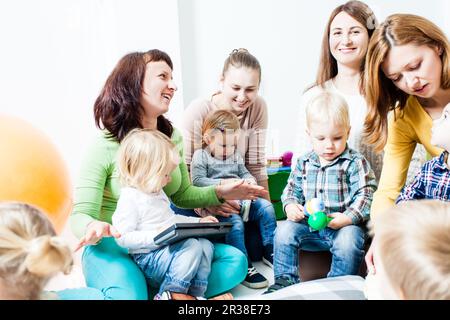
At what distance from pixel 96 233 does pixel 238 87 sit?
48 centimetres

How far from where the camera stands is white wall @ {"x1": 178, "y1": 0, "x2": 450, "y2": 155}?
1.21 metres

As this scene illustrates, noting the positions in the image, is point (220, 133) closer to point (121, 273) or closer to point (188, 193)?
point (188, 193)

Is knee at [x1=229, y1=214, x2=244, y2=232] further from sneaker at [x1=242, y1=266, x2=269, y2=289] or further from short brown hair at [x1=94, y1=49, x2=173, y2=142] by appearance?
short brown hair at [x1=94, y1=49, x2=173, y2=142]

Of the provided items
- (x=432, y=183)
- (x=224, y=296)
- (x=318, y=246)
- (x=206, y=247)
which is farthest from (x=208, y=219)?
(x=432, y=183)

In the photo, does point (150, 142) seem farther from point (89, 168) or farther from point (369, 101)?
point (369, 101)

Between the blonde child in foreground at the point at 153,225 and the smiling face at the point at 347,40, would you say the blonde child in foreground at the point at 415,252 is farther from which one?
the smiling face at the point at 347,40

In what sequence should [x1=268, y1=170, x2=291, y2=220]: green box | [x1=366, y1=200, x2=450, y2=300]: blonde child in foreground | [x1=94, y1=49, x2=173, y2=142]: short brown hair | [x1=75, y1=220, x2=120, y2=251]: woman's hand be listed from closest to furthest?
[x1=366, y1=200, x2=450, y2=300]: blonde child in foreground → [x1=75, y1=220, x2=120, y2=251]: woman's hand → [x1=94, y1=49, x2=173, y2=142]: short brown hair → [x1=268, y1=170, x2=291, y2=220]: green box

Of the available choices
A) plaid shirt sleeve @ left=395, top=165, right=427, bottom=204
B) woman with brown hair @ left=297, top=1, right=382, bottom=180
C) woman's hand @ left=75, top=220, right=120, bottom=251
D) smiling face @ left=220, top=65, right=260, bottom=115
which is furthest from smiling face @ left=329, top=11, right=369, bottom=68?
woman's hand @ left=75, top=220, right=120, bottom=251

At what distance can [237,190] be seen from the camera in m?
1.25

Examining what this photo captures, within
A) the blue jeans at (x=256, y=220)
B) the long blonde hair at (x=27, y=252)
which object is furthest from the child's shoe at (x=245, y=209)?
the long blonde hair at (x=27, y=252)

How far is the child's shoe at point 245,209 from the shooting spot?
4.13 feet

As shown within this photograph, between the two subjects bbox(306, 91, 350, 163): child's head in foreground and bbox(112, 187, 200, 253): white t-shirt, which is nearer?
bbox(112, 187, 200, 253): white t-shirt

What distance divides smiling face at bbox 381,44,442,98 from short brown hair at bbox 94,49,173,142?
0.53 metres

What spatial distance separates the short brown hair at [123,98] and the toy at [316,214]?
440 millimetres
